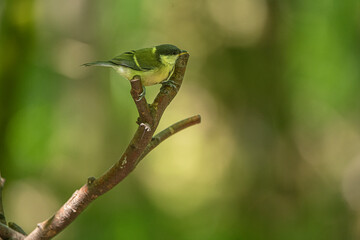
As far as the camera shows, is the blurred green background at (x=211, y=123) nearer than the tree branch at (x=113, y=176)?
No

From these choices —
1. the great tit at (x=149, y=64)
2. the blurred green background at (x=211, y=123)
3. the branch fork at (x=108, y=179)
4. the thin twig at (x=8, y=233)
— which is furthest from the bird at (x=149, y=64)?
the blurred green background at (x=211, y=123)

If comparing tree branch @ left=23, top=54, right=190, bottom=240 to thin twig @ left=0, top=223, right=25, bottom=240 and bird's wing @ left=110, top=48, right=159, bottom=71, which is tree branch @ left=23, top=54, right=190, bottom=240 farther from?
bird's wing @ left=110, top=48, right=159, bottom=71

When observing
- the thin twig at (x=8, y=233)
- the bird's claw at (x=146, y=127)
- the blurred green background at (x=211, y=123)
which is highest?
the bird's claw at (x=146, y=127)

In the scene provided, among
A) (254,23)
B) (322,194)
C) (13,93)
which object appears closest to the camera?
(13,93)

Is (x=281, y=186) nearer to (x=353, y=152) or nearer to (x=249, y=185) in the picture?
(x=249, y=185)

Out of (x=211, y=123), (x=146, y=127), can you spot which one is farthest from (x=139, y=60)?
(x=211, y=123)

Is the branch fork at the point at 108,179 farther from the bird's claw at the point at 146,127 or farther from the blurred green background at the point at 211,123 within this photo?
the blurred green background at the point at 211,123

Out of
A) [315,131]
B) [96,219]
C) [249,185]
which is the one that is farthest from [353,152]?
[96,219]
